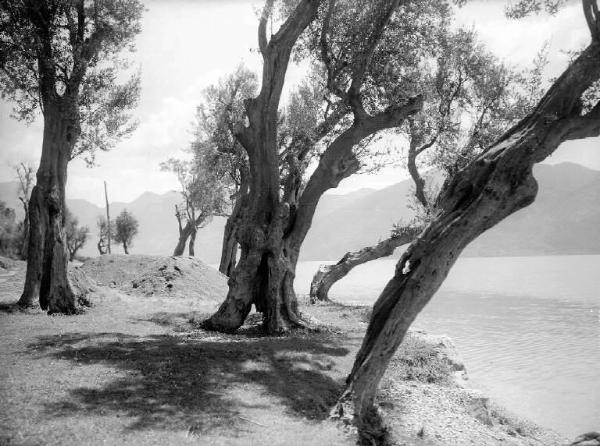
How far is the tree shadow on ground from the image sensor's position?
25.9 ft

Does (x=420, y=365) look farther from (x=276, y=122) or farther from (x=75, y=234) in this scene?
(x=75, y=234)

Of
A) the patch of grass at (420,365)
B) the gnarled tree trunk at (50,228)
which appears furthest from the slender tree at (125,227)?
the patch of grass at (420,365)

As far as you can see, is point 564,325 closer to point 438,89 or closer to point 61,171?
point 438,89

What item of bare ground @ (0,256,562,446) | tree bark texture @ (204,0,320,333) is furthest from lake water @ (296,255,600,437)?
tree bark texture @ (204,0,320,333)

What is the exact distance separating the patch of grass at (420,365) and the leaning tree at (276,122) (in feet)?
15.0

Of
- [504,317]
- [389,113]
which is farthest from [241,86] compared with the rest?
[504,317]

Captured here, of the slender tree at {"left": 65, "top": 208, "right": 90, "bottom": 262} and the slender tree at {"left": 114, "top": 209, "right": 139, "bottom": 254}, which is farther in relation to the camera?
the slender tree at {"left": 65, "top": 208, "right": 90, "bottom": 262}

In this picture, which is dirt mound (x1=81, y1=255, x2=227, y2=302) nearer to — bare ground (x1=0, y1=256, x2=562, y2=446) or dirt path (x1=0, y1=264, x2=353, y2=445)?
bare ground (x1=0, y1=256, x2=562, y2=446)

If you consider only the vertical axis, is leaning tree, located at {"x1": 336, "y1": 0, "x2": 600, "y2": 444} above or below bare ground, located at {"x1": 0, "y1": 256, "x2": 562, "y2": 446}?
above

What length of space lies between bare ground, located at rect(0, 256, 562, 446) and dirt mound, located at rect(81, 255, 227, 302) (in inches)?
434

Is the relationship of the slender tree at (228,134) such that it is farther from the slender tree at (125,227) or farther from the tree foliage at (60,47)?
the slender tree at (125,227)

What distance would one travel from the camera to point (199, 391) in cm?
922

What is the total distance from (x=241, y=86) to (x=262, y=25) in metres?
22.6

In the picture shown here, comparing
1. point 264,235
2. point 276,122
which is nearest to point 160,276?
point 264,235
